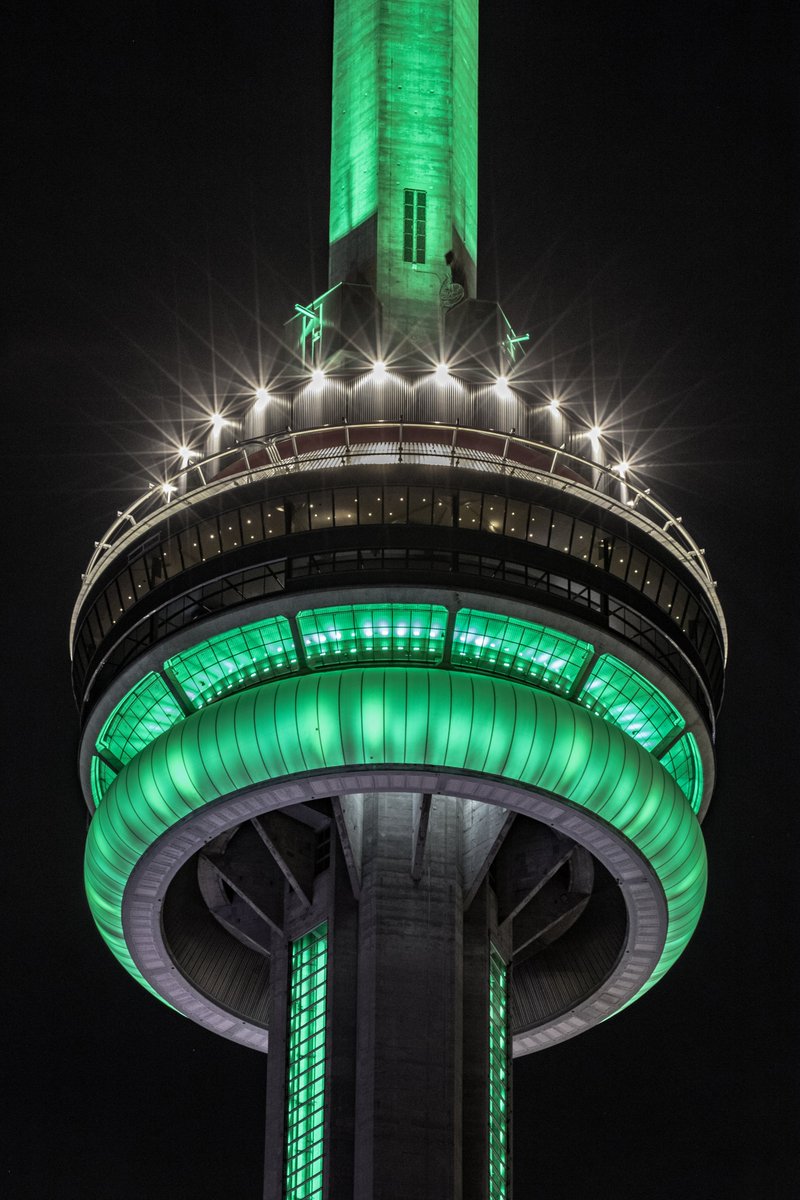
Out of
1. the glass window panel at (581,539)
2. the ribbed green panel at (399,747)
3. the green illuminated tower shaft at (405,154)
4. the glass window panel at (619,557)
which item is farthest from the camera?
the green illuminated tower shaft at (405,154)

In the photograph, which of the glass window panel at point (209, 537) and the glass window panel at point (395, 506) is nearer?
the glass window panel at point (395, 506)

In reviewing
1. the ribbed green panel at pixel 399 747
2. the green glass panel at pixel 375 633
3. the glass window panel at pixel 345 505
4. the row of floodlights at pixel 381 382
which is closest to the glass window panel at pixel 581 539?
→ the row of floodlights at pixel 381 382

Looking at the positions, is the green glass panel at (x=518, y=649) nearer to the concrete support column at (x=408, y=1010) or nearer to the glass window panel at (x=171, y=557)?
the concrete support column at (x=408, y=1010)

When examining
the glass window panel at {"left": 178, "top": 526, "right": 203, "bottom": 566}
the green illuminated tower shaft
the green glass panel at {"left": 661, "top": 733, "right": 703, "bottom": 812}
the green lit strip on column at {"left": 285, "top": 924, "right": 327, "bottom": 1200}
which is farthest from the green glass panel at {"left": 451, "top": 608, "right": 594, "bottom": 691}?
the green illuminated tower shaft

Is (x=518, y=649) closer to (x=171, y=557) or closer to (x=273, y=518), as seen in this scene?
(x=273, y=518)

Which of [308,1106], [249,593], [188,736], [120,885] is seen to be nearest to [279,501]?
[249,593]

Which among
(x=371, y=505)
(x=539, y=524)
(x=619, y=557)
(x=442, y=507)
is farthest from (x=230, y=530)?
(x=619, y=557)

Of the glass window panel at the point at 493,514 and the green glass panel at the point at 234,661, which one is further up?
the glass window panel at the point at 493,514
